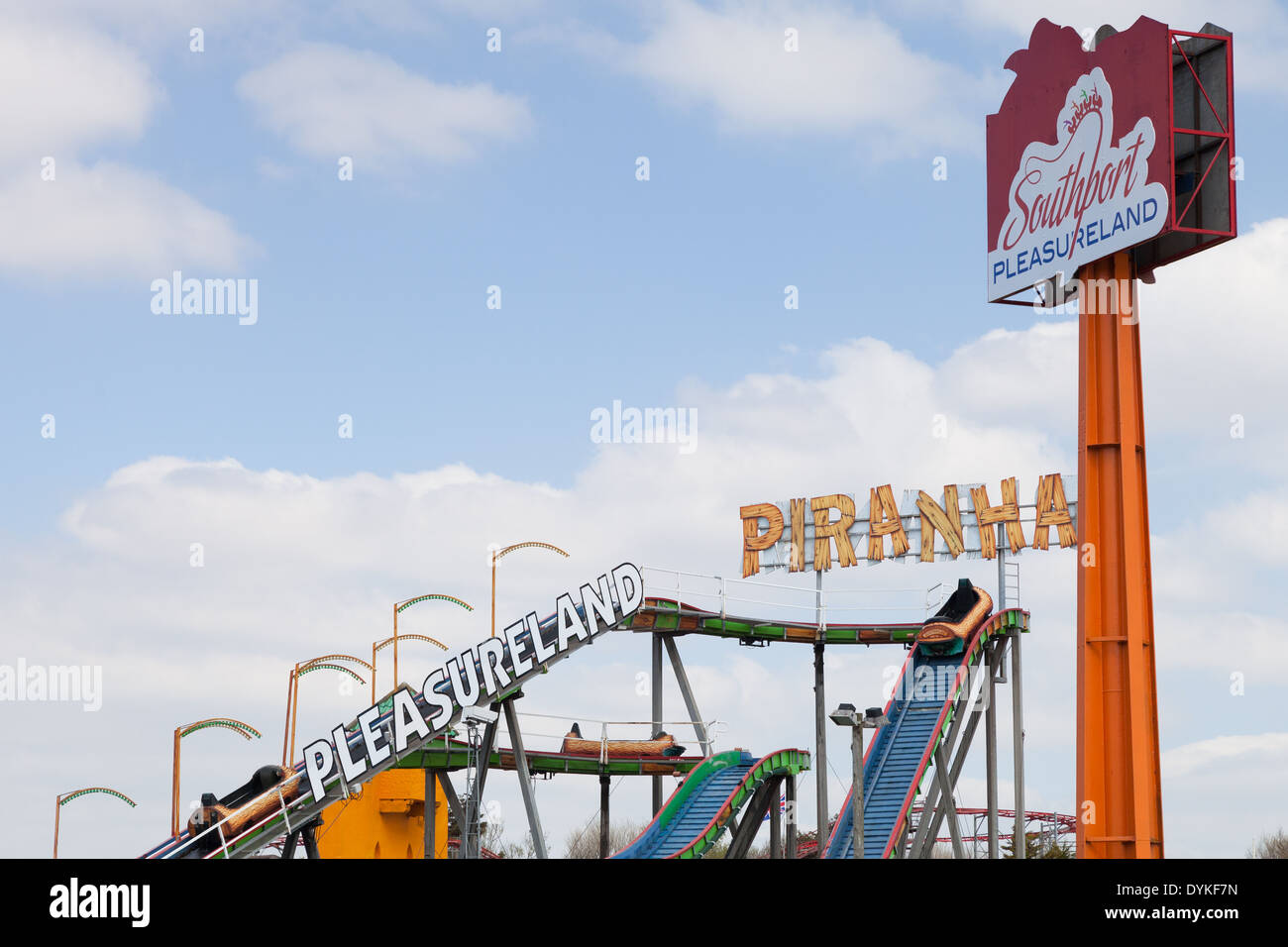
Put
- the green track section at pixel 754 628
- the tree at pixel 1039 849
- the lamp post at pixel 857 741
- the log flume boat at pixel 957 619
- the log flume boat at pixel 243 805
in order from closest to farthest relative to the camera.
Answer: the lamp post at pixel 857 741 → the log flume boat at pixel 243 805 → the green track section at pixel 754 628 → the log flume boat at pixel 957 619 → the tree at pixel 1039 849

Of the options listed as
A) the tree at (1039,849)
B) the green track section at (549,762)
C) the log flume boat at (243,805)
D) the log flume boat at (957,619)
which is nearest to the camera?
the log flume boat at (243,805)

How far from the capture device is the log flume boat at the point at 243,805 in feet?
99.7

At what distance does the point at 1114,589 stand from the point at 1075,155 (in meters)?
6.76

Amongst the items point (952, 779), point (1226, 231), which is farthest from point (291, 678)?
point (1226, 231)

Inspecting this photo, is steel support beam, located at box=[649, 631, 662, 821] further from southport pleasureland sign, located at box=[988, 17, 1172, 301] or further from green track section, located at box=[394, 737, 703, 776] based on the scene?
southport pleasureland sign, located at box=[988, 17, 1172, 301]

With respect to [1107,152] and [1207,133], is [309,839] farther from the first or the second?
[1207,133]

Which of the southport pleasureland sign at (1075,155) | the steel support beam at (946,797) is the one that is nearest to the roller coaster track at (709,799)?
the steel support beam at (946,797)

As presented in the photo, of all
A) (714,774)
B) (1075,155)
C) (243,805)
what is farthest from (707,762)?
(1075,155)

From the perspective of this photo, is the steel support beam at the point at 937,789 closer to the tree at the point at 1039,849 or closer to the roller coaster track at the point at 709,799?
the roller coaster track at the point at 709,799

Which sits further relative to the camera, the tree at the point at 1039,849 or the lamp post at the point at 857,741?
the tree at the point at 1039,849

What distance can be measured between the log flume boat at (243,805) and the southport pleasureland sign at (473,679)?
1.96ft

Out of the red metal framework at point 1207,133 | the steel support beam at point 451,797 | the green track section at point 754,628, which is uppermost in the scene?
the red metal framework at point 1207,133
